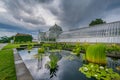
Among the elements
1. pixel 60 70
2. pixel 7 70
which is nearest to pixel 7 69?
pixel 7 70

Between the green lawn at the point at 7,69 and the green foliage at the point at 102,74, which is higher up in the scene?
the green lawn at the point at 7,69

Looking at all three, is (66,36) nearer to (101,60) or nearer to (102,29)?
(102,29)

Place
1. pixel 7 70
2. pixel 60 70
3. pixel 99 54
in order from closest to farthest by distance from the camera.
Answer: pixel 7 70
pixel 60 70
pixel 99 54

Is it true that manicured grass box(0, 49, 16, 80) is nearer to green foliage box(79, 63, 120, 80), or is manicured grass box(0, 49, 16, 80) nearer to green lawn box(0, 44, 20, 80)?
green lawn box(0, 44, 20, 80)

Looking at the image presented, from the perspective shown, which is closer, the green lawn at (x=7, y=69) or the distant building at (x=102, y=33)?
the green lawn at (x=7, y=69)

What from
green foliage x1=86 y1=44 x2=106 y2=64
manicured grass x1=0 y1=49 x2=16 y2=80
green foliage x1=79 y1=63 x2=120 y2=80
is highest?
green foliage x1=86 y1=44 x2=106 y2=64

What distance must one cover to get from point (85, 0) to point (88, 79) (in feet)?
31.1

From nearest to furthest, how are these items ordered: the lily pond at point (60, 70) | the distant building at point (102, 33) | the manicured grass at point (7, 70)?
1. the manicured grass at point (7, 70)
2. the lily pond at point (60, 70)
3. the distant building at point (102, 33)

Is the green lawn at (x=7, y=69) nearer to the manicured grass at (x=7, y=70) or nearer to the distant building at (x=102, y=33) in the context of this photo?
the manicured grass at (x=7, y=70)

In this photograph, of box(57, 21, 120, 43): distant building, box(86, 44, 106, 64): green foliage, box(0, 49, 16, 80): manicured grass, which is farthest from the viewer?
box(57, 21, 120, 43): distant building

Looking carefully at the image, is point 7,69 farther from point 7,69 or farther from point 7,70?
point 7,70

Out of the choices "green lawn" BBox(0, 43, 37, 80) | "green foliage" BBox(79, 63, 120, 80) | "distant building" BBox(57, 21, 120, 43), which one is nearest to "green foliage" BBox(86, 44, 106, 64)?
"green foliage" BBox(79, 63, 120, 80)

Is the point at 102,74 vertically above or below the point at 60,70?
above

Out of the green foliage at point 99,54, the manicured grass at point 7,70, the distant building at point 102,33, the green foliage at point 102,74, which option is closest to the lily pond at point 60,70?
the green foliage at point 102,74
